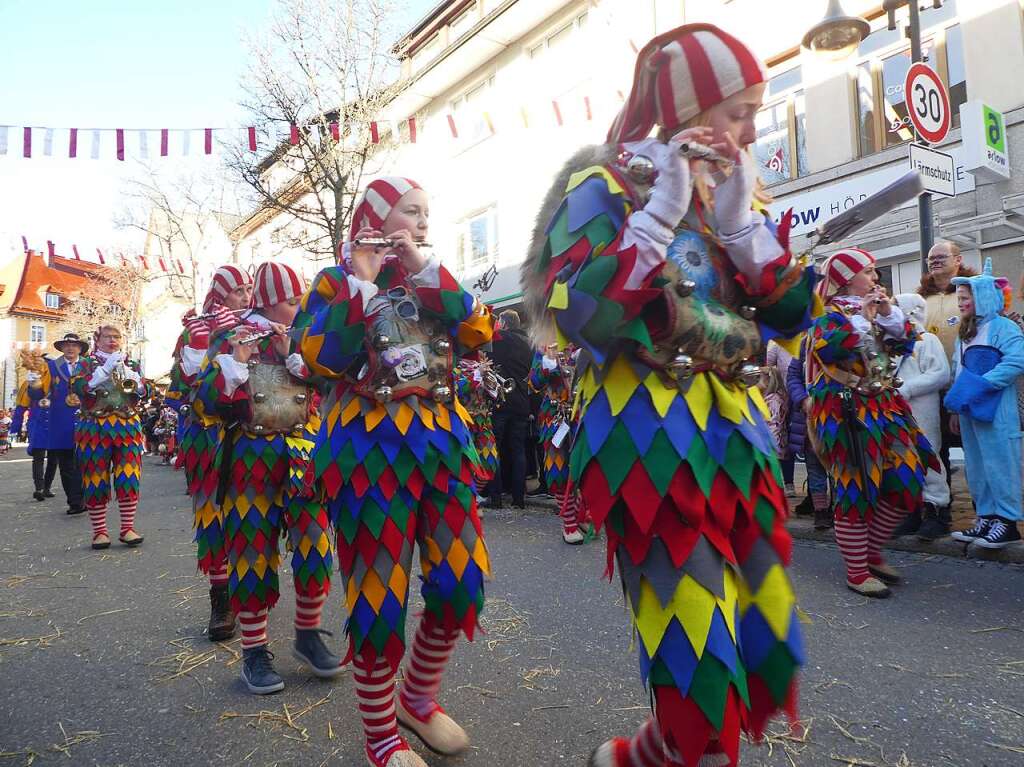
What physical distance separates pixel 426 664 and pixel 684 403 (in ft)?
4.30

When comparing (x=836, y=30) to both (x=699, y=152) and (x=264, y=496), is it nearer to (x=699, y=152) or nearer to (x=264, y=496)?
(x=699, y=152)

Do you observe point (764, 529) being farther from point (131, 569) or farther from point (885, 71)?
point (885, 71)

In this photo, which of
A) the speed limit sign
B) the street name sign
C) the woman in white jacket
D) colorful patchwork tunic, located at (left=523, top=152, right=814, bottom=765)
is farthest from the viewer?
the speed limit sign

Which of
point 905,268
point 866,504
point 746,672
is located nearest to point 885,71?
point 905,268

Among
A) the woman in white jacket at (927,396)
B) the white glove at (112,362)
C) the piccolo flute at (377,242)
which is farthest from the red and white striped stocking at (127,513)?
the woman in white jacket at (927,396)

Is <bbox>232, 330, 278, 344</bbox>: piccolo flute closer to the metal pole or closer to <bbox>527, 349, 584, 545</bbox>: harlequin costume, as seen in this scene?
<bbox>527, 349, 584, 545</bbox>: harlequin costume

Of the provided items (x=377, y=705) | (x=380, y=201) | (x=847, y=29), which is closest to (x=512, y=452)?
(x=380, y=201)

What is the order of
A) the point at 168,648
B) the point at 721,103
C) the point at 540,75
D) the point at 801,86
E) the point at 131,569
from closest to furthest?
the point at 721,103 → the point at 168,648 → the point at 131,569 → the point at 801,86 → the point at 540,75

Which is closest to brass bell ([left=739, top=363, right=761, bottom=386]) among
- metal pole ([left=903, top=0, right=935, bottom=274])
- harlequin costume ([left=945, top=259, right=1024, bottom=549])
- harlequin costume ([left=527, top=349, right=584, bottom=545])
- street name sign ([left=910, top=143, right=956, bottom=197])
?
harlequin costume ([left=945, top=259, right=1024, bottom=549])

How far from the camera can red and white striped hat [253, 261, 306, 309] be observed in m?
3.24

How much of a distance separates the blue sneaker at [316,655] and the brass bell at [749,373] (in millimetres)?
2190

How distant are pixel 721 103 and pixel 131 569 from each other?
5.31 m

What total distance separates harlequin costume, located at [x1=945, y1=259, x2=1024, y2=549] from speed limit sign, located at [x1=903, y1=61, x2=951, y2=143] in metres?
2.41

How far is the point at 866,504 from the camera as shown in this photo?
3844mm
